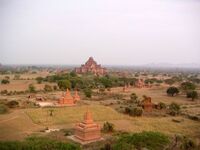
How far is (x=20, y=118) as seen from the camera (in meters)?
21.5

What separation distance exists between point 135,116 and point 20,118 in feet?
29.0

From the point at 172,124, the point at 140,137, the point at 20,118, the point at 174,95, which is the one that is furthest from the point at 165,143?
the point at 174,95

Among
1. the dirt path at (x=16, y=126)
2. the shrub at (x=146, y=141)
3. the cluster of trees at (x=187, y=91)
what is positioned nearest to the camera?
the shrub at (x=146, y=141)

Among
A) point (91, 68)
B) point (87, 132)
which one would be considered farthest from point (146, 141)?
point (91, 68)

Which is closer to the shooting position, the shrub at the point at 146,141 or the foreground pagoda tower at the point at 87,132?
the shrub at the point at 146,141

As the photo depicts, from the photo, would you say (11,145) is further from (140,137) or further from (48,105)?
(48,105)

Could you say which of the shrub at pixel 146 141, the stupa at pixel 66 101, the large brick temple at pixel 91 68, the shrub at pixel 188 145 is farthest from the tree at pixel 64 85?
the large brick temple at pixel 91 68

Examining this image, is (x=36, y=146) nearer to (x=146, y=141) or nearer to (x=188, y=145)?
(x=146, y=141)

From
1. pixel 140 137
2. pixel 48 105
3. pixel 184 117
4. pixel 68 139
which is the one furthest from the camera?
pixel 48 105

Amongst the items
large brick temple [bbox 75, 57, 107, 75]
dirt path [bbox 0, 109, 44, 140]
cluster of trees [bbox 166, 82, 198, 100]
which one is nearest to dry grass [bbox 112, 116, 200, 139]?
dirt path [bbox 0, 109, 44, 140]

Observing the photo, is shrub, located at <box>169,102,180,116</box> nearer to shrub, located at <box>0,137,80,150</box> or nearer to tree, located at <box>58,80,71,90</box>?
shrub, located at <box>0,137,80,150</box>

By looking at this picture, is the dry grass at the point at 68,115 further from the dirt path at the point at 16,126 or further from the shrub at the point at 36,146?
the shrub at the point at 36,146

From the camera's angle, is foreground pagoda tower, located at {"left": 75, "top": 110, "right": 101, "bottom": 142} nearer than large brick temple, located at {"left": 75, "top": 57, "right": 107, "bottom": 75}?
Yes

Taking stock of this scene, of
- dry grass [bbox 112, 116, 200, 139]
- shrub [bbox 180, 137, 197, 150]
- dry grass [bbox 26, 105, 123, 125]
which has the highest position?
shrub [bbox 180, 137, 197, 150]
